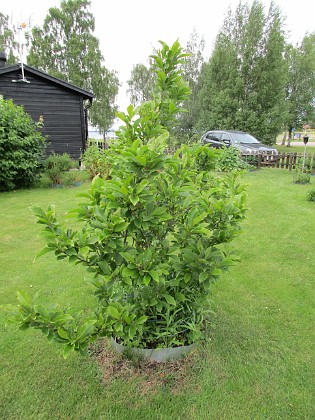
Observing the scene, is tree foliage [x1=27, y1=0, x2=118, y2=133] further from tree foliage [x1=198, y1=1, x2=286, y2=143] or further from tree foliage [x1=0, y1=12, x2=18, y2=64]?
tree foliage [x1=198, y1=1, x2=286, y2=143]

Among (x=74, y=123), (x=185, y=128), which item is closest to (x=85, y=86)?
(x=185, y=128)

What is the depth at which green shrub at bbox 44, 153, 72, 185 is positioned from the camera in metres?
8.78

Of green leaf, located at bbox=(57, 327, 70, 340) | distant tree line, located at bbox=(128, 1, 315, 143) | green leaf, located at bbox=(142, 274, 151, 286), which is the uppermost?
distant tree line, located at bbox=(128, 1, 315, 143)

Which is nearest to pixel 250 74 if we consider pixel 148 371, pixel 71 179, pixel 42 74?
pixel 42 74

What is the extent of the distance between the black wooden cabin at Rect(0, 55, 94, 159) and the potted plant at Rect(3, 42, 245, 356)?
10274 mm

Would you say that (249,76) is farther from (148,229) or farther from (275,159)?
(148,229)

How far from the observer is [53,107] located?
12016mm

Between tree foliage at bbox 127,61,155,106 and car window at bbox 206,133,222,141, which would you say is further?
tree foliage at bbox 127,61,155,106

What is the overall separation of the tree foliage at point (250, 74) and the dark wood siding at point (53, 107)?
39.9ft

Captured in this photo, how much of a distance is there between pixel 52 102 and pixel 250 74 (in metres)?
15.1

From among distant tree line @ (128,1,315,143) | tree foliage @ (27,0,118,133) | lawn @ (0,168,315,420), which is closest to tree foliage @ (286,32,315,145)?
distant tree line @ (128,1,315,143)

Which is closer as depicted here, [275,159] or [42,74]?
[42,74]

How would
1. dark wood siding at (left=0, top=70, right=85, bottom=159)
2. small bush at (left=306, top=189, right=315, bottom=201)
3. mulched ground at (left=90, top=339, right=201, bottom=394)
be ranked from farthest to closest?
1. dark wood siding at (left=0, top=70, right=85, bottom=159)
2. small bush at (left=306, top=189, right=315, bottom=201)
3. mulched ground at (left=90, top=339, right=201, bottom=394)

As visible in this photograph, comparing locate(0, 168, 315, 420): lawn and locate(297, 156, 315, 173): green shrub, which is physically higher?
locate(297, 156, 315, 173): green shrub
